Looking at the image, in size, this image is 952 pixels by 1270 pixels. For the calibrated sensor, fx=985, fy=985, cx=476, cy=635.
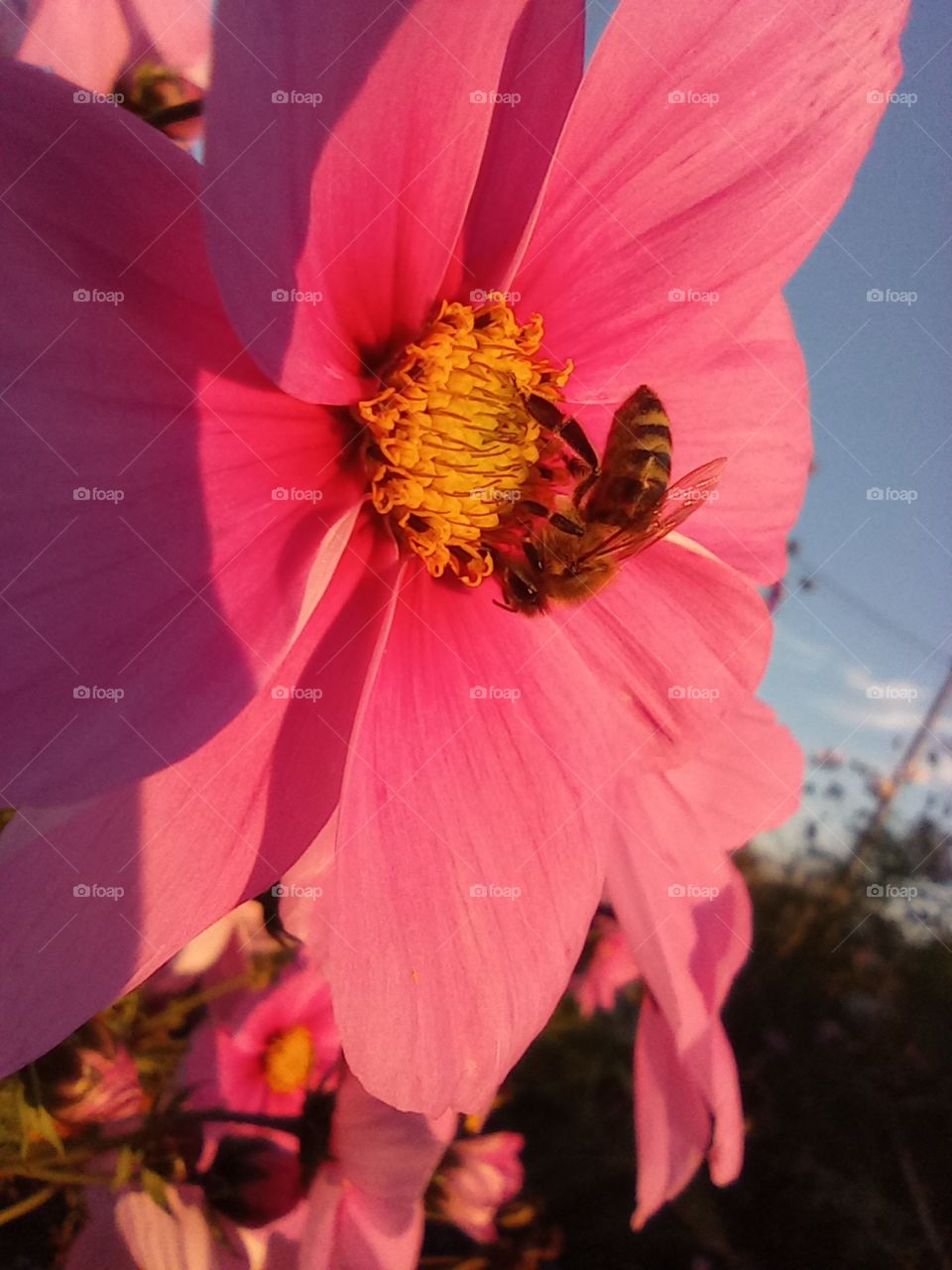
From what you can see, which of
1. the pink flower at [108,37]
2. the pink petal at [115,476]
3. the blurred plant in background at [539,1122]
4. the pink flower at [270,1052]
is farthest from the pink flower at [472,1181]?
the pink flower at [108,37]

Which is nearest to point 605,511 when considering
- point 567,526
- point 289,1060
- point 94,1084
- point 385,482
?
point 567,526

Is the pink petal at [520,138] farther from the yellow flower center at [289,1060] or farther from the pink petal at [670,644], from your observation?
→ the yellow flower center at [289,1060]

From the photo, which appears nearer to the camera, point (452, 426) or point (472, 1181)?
point (452, 426)

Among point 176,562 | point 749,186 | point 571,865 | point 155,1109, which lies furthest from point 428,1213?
point 749,186

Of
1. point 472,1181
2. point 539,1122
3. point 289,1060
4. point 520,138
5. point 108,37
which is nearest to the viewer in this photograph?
point 520,138

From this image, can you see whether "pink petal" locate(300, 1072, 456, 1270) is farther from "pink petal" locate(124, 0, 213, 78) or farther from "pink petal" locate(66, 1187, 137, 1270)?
"pink petal" locate(124, 0, 213, 78)

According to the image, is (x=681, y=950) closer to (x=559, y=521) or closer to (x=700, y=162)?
(x=559, y=521)

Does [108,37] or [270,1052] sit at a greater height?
[108,37]
